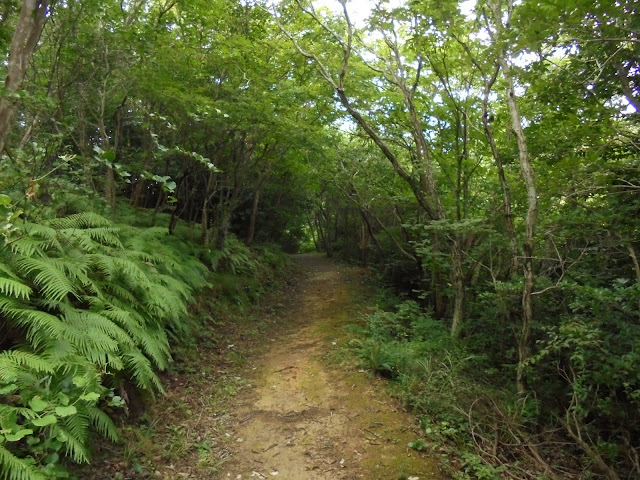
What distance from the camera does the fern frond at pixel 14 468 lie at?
2477 mm

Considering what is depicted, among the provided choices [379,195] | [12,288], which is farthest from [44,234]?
[379,195]

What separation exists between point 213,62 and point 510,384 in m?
7.29

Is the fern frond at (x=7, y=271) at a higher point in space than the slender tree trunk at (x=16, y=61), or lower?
lower

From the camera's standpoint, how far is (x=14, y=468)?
2496 mm

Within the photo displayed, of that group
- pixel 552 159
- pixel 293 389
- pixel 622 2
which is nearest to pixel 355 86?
pixel 552 159

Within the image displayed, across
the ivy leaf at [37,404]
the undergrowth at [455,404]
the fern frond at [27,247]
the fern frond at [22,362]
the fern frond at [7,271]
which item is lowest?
the undergrowth at [455,404]

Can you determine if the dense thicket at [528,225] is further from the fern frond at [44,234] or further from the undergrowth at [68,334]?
the fern frond at [44,234]

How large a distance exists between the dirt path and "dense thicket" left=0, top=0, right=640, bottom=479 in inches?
24.9

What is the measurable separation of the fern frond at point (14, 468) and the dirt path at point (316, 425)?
6.12 feet

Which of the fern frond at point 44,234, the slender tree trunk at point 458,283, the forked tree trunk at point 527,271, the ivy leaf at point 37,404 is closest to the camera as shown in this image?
the ivy leaf at point 37,404

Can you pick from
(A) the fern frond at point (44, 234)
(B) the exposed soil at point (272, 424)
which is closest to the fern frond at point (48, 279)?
(A) the fern frond at point (44, 234)

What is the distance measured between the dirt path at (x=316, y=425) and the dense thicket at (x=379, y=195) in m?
0.63

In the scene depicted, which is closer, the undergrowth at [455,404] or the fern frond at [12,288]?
the fern frond at [12,288]

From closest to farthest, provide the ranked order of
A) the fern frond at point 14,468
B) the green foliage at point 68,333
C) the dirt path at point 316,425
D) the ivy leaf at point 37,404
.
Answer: the fern frond at point 14,468 → the ivy leaf at point 37,404 → the green foliage at point 68,333 → the dirt path at point 316,425
